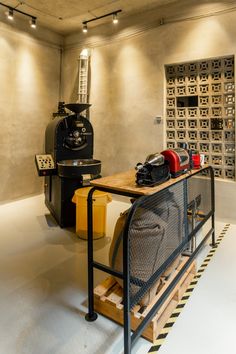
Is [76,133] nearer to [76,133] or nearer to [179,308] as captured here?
[76,133]

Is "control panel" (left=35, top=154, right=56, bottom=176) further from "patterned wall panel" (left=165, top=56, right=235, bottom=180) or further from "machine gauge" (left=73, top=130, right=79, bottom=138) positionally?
"patterned wall panel" (left=165, top=56, right=235, bottom=180)

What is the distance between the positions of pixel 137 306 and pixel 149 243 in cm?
48

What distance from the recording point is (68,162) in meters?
4.11

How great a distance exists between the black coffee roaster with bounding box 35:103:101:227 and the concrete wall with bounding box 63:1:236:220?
3.57ft

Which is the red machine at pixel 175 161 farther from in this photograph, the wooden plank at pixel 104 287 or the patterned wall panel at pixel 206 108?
the patterned wall panel at pixel 206 108

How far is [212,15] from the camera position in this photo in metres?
3.95

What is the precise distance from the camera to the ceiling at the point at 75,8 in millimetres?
4402

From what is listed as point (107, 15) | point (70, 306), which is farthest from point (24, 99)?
point (70, 306)

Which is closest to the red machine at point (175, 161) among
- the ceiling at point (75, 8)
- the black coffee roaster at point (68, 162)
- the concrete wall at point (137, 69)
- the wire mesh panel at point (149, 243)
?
the wire mesh panel at point (149, 243)

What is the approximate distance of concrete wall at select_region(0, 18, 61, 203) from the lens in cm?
493

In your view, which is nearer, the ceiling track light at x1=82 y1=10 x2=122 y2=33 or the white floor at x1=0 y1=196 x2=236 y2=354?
the white floor at x1=0 y1=196 x2=236 y2=354

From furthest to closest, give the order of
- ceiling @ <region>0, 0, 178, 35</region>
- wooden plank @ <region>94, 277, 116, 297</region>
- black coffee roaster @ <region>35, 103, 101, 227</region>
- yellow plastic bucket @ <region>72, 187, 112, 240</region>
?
ceiling @ <region>0, 0, 178, 35</region>, black coffee roaster @ <region>35, 103, 101, 227</region>, yellow plastic bucket @ <region>72, 187, 112, 240</region>, wooden plank @ <region>94, 277, 116, 297</region>

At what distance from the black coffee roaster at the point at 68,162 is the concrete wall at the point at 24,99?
125 centimetres

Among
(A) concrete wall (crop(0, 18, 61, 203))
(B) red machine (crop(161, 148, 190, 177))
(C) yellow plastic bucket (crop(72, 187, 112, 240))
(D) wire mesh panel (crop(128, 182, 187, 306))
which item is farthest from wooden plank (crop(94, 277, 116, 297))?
(A) concrete wall (crop(0, 18, 61, 203))
